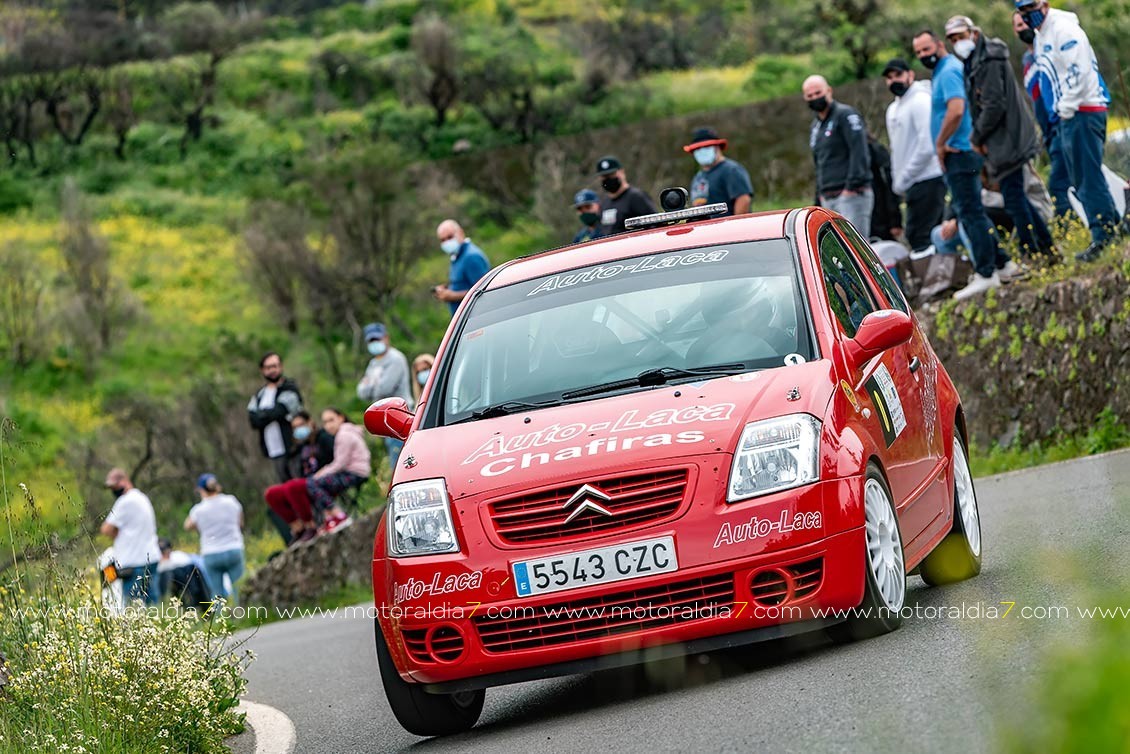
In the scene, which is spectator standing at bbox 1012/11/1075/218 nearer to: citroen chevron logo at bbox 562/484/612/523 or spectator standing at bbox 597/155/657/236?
spectator standing at bbox 597/155/657/236

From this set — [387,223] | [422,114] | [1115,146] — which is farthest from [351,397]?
[1115,146]

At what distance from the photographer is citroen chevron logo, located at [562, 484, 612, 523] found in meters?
6.73

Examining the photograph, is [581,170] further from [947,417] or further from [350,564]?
[947,417]

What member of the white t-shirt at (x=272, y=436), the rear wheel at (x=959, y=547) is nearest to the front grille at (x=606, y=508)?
the rear wheel at (x=959, y=547)

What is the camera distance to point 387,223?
2562 inches

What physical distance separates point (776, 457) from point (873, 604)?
2.32ft

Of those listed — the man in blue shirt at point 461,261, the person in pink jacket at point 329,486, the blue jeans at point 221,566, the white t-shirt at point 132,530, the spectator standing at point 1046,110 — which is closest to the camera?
the spectator standing at point 1046,110

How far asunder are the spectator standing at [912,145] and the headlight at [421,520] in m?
9.04

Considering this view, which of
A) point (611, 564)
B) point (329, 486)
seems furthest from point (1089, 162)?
point (329, 486)

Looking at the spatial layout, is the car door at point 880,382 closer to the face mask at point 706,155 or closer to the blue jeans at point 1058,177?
the blue jeans at point 1058,177

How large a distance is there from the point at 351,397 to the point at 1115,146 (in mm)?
41739

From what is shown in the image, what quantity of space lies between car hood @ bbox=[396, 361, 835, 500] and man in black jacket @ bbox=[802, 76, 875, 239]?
27.8 feet

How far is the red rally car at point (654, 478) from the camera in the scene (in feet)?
21.8

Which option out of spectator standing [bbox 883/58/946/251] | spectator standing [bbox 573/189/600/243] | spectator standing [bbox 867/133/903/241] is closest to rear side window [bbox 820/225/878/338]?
spectator standing [bbox 883/58/946/251]
